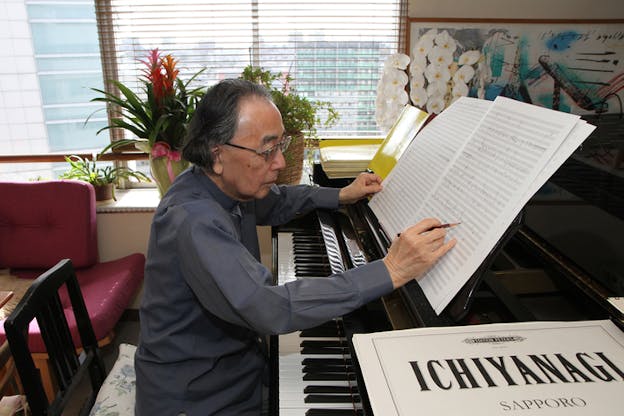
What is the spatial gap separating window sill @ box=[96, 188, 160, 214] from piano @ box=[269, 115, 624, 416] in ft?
5.40

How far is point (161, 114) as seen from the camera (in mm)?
2520

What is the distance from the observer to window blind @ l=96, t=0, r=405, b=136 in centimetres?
284

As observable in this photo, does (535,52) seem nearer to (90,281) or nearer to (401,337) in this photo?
(401,337)

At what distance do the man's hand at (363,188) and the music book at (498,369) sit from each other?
72 centimetres

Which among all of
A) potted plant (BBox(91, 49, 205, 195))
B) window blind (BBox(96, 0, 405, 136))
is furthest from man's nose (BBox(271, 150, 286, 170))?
window blind (BBox(96, 0, 405, 136))

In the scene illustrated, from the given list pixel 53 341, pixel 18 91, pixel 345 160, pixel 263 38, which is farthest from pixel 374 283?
pixel 18 91

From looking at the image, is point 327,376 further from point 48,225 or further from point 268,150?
point 48,225

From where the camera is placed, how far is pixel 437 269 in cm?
94

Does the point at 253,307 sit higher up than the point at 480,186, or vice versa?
the point at 480,186

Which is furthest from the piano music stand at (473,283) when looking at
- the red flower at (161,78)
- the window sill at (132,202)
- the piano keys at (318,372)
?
the window sill at (132,202)

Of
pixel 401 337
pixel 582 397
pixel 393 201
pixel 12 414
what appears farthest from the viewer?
pixel 12 414

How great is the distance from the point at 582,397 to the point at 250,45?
2.71 meters

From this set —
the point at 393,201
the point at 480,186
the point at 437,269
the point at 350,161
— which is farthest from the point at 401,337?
the point at 350,161

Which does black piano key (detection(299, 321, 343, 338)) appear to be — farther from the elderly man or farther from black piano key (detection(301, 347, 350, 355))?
the elderly man
